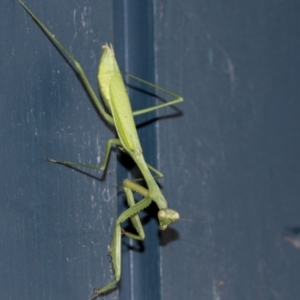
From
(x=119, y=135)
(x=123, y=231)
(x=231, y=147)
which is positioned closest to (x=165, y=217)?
(x=123, y=231)

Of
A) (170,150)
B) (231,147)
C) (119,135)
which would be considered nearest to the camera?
(119,135)

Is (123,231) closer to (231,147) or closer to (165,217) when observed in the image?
(165,217)

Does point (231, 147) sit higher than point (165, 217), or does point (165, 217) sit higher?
point (231, 147)

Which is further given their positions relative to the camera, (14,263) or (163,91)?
(163,91)

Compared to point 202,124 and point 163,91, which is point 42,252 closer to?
point 163,91

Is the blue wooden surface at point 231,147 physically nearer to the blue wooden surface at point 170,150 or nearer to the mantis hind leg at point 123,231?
the blue wooden surface at point 170,150

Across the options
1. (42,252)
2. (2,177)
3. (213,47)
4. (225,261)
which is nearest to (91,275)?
(42,252)

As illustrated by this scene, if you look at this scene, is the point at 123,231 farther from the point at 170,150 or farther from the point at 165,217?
the point at 170,150

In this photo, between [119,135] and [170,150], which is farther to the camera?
[170,150]

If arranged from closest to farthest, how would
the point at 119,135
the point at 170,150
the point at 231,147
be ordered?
1. the point at 119,135
2. the point at 170,150
3. the point at 231,147
